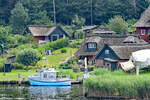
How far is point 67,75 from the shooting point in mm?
81688

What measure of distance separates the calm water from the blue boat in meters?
1.49

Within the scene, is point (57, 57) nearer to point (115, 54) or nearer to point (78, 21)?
point (115, 54)

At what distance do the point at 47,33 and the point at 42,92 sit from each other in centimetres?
4864

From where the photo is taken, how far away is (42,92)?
7212 centimetres

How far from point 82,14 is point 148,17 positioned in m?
32.4

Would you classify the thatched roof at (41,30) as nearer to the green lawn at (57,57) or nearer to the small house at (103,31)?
the small house at (103,31)

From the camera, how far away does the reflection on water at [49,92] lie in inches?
2677

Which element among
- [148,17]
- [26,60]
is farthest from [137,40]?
[26,60]

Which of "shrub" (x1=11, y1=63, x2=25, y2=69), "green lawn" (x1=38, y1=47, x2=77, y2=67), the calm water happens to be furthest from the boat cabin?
"shrub" (x1=11, y1=63, x2=25, y2=69)

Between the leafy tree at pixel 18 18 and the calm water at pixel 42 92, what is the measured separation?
184 ft

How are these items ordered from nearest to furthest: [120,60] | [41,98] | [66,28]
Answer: [41,98] → [120,60] → [66,28]

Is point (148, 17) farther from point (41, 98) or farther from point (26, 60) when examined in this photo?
point (41, 98)

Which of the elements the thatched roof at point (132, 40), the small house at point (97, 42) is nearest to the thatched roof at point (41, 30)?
the small house at point (97, 42)

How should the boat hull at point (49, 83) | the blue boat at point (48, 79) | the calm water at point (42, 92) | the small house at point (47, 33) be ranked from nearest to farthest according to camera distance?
the calm water at point (42, 92) → the boat hull at point (49, 83) → the blue boat at point (48, 79) → the small house at point (47, 33)
